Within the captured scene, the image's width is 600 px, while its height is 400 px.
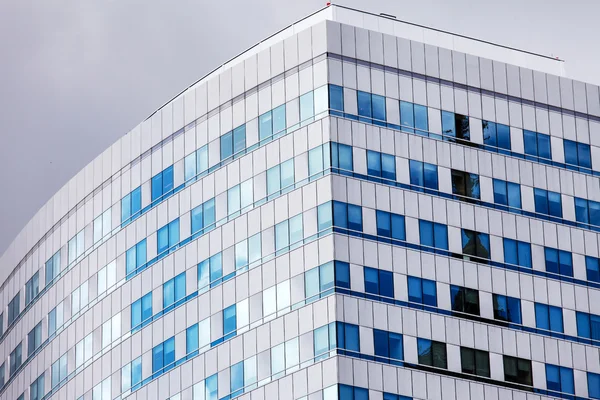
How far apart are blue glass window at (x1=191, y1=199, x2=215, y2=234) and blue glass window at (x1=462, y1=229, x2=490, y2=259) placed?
1738 centimetres

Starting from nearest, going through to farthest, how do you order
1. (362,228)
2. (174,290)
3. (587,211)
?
(362,228) → (587,211) → (174,290)

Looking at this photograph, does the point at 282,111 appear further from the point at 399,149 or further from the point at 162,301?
the point at 162,301

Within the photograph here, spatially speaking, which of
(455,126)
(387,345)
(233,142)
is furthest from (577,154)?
(233,142)

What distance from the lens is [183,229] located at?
430 ft

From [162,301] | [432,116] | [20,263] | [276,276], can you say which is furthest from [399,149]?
[20,263]

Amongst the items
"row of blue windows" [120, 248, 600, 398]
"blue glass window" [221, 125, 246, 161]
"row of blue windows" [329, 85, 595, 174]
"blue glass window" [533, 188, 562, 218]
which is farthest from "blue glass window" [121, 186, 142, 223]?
"blue glass window" [533, 188, 562, 218]

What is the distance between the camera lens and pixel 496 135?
12838 centimetres

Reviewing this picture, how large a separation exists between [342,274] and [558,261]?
17.7m

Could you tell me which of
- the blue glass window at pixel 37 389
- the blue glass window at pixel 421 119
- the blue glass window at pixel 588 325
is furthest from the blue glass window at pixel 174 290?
the blue glass window at pixel 588 325

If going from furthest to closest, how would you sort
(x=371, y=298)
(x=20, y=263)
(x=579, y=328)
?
(x=20, y=263), (x=579, y=328), (x=371, y=298)

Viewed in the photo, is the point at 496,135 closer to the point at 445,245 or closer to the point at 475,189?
the point at 475,189

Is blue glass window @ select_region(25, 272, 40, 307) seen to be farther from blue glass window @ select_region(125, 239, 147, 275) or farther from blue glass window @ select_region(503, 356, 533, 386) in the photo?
blue glass window @ select_region(503, 356, 533, 386)

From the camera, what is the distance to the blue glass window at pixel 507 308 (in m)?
123

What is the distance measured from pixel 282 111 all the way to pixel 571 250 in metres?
22.0
